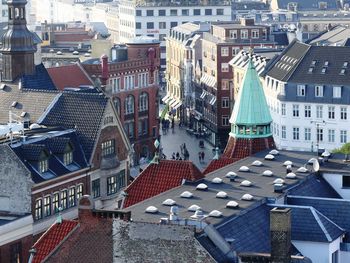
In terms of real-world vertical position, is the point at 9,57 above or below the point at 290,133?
above

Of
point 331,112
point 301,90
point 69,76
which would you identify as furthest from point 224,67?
point 69,76

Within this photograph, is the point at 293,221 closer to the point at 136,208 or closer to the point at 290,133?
the point at 136,208

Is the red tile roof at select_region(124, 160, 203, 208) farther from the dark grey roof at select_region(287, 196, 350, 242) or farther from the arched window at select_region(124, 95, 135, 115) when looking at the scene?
the arched window at select_region(124, 95, 135, 115)

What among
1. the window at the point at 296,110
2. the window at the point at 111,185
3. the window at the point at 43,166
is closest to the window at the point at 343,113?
the window at the point at 296,110

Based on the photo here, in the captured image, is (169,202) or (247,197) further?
(247,197)

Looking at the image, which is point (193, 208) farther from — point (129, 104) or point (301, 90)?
point (301, 90)

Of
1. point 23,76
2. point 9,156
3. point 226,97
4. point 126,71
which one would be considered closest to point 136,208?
point 9,156
